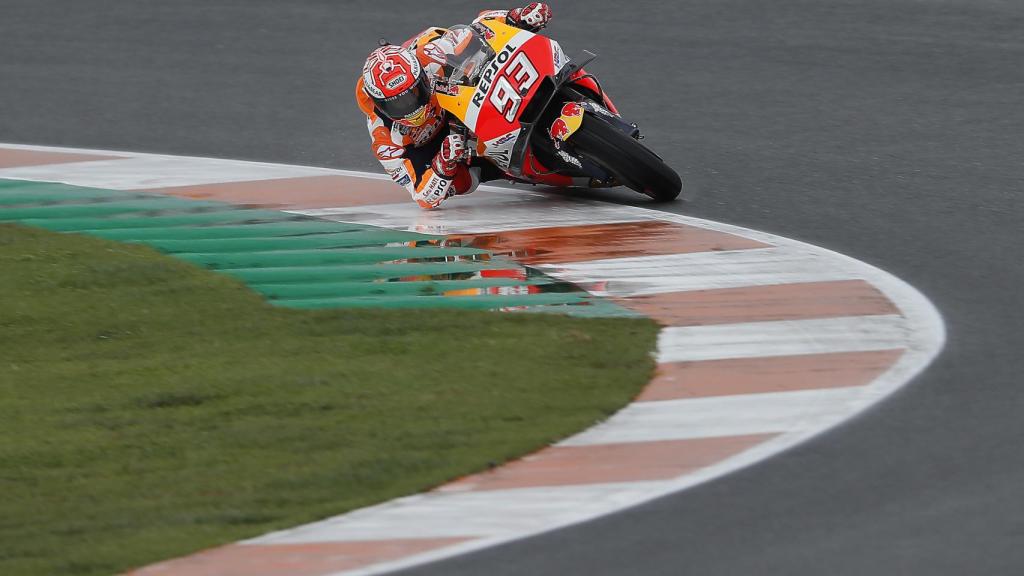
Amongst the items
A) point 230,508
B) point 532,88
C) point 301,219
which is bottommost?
point 230,508

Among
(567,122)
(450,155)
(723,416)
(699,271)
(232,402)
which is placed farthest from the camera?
(450,155)

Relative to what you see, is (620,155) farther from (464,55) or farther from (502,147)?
(464,55)

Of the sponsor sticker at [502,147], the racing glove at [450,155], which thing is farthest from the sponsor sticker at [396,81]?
the sponsor sticker at [502,147]

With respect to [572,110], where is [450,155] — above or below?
below

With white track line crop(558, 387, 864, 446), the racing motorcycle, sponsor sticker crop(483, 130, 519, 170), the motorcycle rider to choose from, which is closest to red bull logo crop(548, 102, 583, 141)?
the racing motorcycle

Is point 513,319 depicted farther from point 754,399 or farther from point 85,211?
point 85,211

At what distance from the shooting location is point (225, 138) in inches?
477

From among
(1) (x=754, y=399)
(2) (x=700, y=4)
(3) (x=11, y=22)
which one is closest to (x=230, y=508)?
(1) (x=754, y=399)

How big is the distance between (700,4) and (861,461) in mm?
8718

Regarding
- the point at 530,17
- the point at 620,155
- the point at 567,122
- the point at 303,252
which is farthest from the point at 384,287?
the point at 530,17

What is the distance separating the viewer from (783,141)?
1109 cm

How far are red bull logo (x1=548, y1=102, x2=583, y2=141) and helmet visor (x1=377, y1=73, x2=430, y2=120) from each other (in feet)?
2.82

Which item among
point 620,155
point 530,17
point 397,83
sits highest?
point 530,17

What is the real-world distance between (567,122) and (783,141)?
7.01ft
